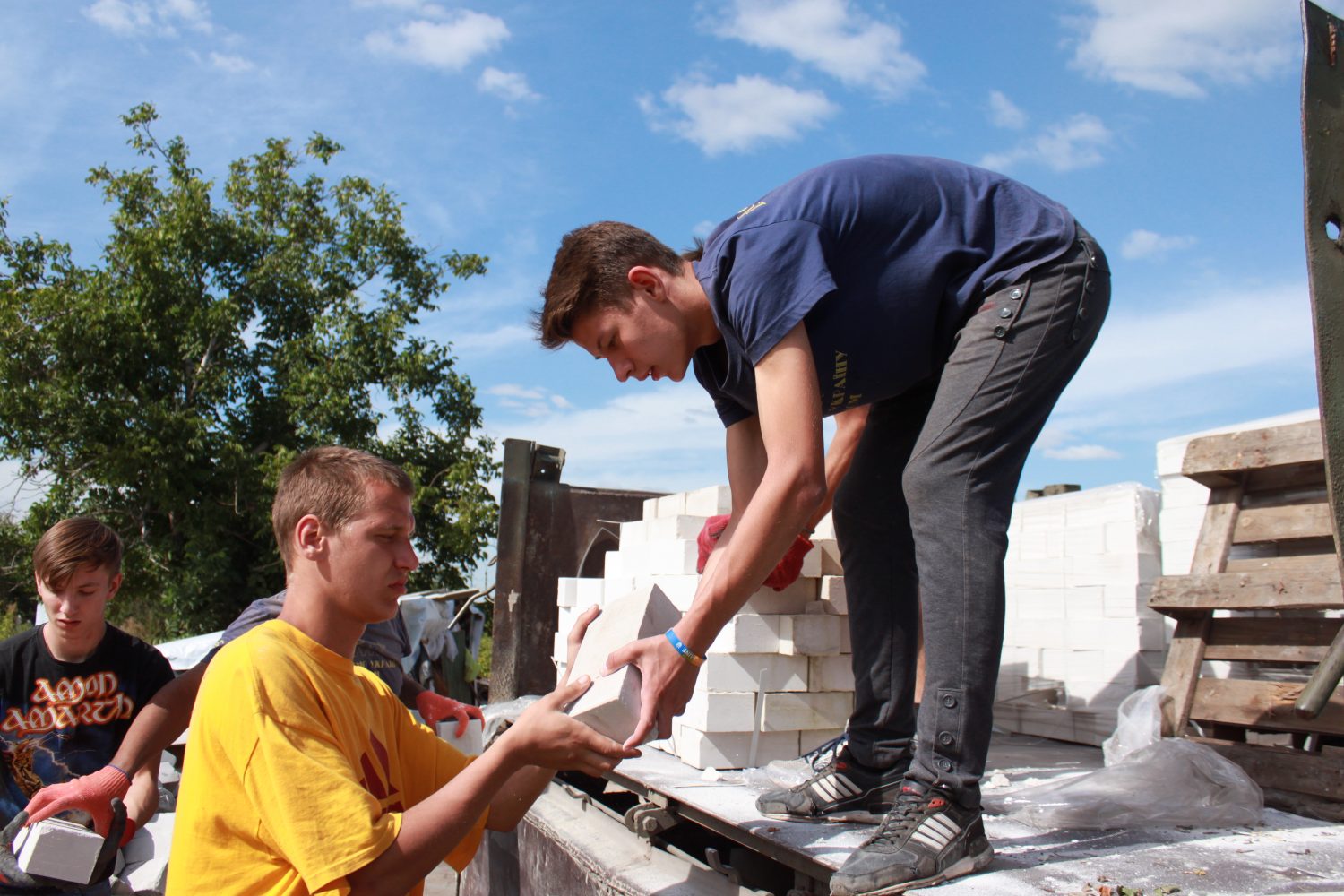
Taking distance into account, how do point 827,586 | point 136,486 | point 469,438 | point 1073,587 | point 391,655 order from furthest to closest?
point 469,438 < point 136,486 < point 1073,587 < point 391,655 < point 827,586

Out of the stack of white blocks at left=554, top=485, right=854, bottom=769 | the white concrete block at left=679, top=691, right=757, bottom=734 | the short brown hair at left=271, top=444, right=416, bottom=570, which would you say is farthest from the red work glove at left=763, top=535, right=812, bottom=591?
the short brown hair at left=271, top=444, right=416, bottom=570

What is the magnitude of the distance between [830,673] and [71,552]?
2.50 m

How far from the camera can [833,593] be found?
11.4 feet

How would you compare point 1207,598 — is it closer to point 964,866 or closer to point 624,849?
point 964,866

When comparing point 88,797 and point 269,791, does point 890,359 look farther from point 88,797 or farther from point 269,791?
point 88,797

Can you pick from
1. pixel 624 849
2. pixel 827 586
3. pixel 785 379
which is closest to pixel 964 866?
pixel 785 379

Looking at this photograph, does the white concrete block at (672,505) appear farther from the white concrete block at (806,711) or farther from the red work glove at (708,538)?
the white concrete block at (806,711)

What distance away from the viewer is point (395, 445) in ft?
55.4

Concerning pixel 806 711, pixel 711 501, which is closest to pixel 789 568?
pixel 806 711

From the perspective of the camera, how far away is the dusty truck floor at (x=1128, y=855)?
1.78 metres

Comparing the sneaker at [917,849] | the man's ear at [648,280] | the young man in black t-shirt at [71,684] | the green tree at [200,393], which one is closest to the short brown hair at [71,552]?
the young man in black t-shirt at [71,684]

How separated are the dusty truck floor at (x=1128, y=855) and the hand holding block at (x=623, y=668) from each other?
1.76 feet

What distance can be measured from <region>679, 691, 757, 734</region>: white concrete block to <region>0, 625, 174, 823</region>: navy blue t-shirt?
178cm

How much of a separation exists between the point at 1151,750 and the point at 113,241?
62.8 feet
